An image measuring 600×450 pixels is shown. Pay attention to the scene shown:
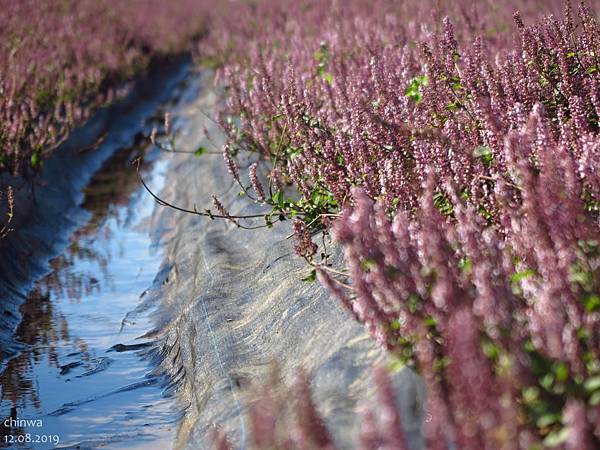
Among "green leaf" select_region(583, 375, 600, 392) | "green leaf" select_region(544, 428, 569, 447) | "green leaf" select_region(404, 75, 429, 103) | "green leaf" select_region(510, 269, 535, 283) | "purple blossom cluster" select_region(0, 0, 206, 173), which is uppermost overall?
"purple blossom cluster" select_region(0, 0, 206, 173)

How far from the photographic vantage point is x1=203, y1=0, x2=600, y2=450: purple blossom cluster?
91.4 inches

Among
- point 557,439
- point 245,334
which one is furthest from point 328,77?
point 557,439

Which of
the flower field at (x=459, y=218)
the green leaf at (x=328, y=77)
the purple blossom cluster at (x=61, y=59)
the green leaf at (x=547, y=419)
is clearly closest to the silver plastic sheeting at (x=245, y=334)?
the flower field at (x=459, y=218)

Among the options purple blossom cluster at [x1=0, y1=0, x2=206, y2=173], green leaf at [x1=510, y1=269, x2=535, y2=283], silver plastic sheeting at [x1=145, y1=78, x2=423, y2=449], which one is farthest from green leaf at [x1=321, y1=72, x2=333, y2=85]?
green leaf at [x1=510, y1=269, x2=535, y2=283]

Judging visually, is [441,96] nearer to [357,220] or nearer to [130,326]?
[357,220]

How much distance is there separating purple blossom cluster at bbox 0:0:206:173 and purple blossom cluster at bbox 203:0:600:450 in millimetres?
3162

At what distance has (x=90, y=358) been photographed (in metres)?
5.19

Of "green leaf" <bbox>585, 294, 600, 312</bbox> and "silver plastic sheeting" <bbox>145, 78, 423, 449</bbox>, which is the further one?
"silver plastic sheeting" <bbox>145, 78, 423, 449</bbox>

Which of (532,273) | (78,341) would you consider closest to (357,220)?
(532,273)

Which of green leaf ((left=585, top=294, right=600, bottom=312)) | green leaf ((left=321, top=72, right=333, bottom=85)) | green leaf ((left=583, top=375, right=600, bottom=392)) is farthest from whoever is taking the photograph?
green leaf ((left=321, top=72, right=333, bottom=85))

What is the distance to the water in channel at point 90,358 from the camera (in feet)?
13.8

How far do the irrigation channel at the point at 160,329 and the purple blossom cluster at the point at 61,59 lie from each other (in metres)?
0.56

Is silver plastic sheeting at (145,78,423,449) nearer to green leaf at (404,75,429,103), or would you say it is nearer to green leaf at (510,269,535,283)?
green leaf at (510,269,535,283)

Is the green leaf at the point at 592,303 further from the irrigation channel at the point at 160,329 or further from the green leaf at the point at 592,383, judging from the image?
the irrigation channel at the point at 160,329
